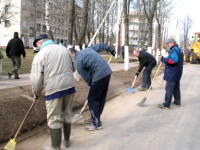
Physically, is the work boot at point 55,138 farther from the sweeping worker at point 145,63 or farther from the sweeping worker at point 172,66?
the sweeping worker at point 145,63

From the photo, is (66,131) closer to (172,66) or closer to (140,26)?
(172,66)

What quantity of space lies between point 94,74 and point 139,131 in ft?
4.77

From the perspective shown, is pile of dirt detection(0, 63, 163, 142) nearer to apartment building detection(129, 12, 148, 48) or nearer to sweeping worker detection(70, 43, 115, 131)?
sweeping worker detection(70, 43, 115, 131)

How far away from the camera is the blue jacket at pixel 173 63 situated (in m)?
5.14

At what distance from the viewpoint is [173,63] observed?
16.9 feet

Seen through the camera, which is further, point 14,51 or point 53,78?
point 14,51

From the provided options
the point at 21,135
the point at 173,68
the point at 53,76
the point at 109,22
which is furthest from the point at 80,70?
the point at 109,22

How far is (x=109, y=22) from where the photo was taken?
3647 centimetres

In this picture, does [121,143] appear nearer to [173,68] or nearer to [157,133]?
[157,133]

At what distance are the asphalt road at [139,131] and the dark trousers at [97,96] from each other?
351 mm

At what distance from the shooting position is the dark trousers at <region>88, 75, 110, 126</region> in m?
3.81

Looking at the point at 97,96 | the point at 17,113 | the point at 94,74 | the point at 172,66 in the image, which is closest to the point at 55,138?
the point at 97,96

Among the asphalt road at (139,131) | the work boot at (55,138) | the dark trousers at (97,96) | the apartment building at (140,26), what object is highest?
the apartment building at (140,26)

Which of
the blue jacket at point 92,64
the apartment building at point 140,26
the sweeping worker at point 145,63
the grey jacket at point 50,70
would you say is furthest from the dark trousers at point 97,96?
the apartment building at point 140,26
